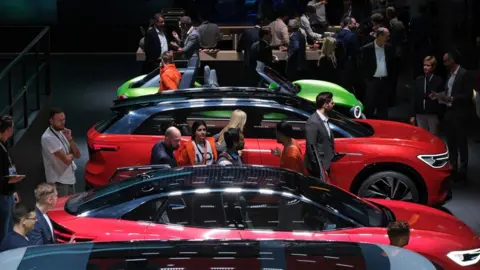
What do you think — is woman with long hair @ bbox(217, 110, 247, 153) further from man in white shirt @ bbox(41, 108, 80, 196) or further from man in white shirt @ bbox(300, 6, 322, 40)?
man in white shirt @ bbox(300, 6, 322, 40)

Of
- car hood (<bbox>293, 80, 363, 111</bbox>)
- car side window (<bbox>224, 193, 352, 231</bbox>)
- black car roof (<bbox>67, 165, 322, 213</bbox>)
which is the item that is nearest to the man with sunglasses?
black car roof (<bbox>67, 165, 322, 213</bbox>)

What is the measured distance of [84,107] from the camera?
18406 mm

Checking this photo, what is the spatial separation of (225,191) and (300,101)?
4.14 metres

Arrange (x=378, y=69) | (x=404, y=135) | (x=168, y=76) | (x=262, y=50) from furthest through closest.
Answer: (x=262, y=50) < (x=378, y=69) < (x=168, y=76) < (x=404, y=135)

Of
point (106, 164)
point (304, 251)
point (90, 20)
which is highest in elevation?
point (304, 251)

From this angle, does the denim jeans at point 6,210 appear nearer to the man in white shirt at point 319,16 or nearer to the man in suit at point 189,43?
the man in suit at point 189,43

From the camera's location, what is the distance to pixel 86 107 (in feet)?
60.4

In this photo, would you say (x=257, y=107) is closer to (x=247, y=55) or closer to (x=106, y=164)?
(x=106, y=164)

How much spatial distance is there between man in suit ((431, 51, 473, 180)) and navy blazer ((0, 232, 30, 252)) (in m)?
7.50

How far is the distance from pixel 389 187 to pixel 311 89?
4.47 metres

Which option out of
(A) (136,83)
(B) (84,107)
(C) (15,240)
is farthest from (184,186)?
(B) (84,107)

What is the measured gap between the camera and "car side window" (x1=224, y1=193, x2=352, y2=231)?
8.38 meters

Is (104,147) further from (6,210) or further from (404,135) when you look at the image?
(404,135)

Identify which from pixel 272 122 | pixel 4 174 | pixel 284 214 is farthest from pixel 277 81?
pixel 284 214
